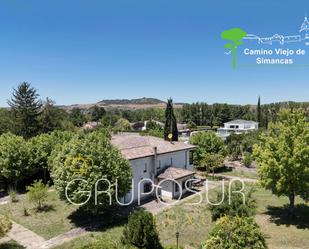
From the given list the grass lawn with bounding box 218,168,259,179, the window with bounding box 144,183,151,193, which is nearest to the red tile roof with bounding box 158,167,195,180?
the window with bounding box 144,183,151,193

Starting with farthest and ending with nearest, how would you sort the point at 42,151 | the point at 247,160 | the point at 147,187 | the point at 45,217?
the point at 247,160 → the point at 42,151 → the point at 147,187 → the point at 45,217

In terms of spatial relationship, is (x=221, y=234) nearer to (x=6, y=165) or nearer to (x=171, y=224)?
(x=171, y=224)

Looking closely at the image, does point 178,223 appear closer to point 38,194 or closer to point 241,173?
point 38,194

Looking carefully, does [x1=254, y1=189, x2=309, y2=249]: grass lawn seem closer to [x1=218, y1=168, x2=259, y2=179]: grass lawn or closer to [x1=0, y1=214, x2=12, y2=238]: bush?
[x1=218, y1=168, x2=259, y2=179]: grass lawn

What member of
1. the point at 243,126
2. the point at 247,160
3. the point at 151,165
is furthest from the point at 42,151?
the point at 243,126

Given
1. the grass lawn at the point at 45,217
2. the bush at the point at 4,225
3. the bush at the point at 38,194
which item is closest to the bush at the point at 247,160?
the grass lawn at the point at 45,217

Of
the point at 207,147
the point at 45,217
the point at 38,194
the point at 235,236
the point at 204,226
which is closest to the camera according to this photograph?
the point at 235,236
